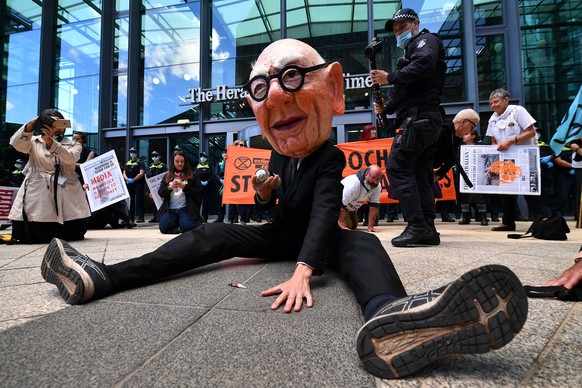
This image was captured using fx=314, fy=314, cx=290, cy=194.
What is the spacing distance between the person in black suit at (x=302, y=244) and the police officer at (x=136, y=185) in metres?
7.41

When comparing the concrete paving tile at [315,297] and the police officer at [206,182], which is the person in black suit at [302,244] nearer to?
the concrete paving tile at [315,297]

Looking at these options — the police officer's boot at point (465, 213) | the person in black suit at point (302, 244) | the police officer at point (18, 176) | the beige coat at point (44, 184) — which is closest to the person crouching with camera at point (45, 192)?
the beige coat at point (44, 184)

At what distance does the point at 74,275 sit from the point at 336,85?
60.7 inches

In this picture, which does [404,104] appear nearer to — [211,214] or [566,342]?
[566,342]

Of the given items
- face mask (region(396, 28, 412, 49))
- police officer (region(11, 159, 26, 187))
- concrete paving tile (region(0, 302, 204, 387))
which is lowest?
concrete paving tile (region(0, 302, 204, 387))

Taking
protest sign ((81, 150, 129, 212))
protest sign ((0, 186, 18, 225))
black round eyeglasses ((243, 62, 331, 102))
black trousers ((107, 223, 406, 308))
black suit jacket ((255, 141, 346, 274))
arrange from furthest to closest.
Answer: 1. protest sign ((0, 186, 18, 225))
2. protest sign ((81, 150, 129, 212))
3. black round eyeglasses ((243, 62, 331, 102))
4. black suit jacket ((255, 141, 346, 274))
5. black trousers ((107, 223, 406, 308))

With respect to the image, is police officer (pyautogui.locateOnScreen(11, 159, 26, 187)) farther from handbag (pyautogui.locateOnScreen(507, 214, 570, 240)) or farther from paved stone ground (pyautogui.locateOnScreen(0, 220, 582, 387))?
handbag (pyautogui.locateOnScreen(507, 214, 570, 240))

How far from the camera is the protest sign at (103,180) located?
5410 mm

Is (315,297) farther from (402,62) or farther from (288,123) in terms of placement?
(402,62)

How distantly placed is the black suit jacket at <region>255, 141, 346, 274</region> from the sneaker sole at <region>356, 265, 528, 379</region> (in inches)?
22.7

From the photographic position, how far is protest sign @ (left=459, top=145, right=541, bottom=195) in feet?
14.0

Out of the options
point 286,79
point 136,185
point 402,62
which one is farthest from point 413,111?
point 136,185

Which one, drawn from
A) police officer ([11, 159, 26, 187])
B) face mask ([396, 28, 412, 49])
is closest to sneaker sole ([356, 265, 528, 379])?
face mask ([396, 28, 412, 49])

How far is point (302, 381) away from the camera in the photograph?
0.75 meters
